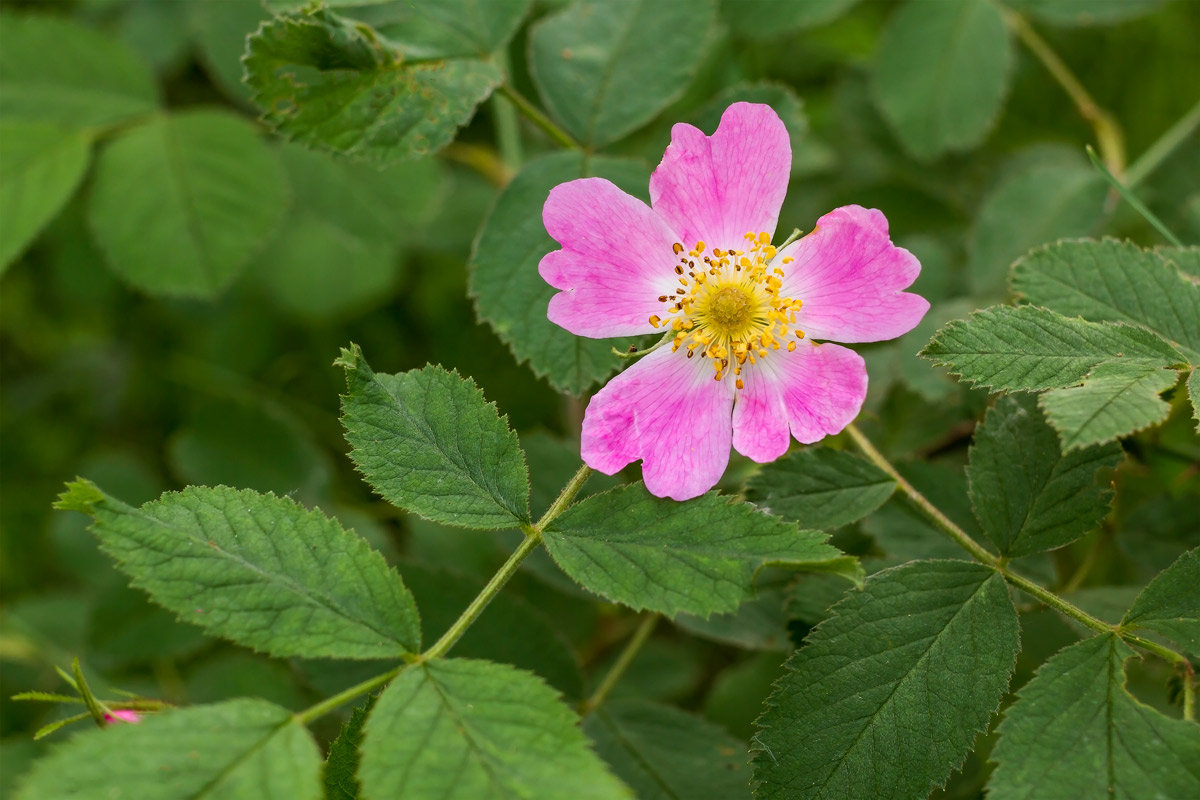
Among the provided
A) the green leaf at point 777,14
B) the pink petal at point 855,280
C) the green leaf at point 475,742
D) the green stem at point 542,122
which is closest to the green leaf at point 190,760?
the green leaf at point 475,742

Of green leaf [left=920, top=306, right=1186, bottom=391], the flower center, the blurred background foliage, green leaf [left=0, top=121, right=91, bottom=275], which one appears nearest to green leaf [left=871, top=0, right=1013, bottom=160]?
the blurred background foliage

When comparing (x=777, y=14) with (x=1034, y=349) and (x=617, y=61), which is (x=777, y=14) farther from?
(x=1034, y=349)

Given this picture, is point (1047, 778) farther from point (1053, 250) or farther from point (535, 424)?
point (535, 424)

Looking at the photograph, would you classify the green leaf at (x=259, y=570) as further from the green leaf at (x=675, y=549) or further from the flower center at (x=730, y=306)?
the flower center at (x=730, y=306)

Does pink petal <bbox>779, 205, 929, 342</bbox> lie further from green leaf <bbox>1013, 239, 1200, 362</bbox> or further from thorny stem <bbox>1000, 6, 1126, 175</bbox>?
thorny stem <bbox>1000, 6, 1126, 175</bbox>

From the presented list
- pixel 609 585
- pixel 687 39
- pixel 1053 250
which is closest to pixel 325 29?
pixel 687 39
